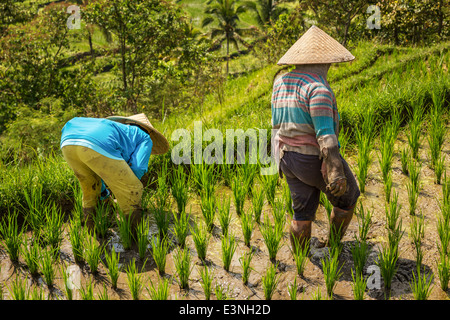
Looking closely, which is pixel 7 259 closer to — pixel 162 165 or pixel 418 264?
pixel 162 165

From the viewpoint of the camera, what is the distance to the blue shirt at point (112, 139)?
2686mm

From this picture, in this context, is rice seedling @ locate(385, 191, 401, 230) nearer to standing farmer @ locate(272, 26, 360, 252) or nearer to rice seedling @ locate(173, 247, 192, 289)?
standing farmer @ locate(272, 26, 360, 252)

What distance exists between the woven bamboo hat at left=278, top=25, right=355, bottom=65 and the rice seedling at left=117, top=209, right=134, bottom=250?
151 cm

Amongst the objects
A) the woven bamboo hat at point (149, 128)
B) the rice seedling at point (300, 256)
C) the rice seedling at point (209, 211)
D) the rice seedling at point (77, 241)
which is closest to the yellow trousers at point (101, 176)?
the rice seedling at point (77, 241)

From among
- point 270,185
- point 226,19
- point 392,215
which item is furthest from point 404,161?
point 226,19

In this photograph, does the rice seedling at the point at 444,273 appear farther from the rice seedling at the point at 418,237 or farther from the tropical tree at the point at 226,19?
the tropical tree at the point at 226,19

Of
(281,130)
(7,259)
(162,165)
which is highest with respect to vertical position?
(281,130)

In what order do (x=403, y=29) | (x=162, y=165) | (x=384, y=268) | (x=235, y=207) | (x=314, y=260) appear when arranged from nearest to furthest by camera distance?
(x=384, y=268)
(x=314, y=260)
(x=235, y=207)
(x=162, y=165)
(x=403, y=29)

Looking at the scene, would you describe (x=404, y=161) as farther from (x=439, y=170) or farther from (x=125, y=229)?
(x=125, y=229)

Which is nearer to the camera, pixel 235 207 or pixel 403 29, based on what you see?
pixel 235 207

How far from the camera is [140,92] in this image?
11094 mm

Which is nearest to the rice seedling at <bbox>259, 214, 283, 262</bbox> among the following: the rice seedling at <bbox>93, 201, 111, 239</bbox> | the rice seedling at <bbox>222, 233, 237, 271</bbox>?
the rice seedling at <bbox>222, 233, 237, 271</bbox>
